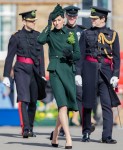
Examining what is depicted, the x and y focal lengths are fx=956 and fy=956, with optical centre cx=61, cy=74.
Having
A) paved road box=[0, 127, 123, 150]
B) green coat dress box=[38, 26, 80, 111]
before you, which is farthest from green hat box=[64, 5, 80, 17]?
green coat dress box=[38, 26, 80, 111]

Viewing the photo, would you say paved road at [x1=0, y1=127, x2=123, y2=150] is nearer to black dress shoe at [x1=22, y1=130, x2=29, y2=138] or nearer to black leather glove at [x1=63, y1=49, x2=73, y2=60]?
black dress shoe at [x1=22, y1=130, x2=29, y2=138]

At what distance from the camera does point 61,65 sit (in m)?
10.9

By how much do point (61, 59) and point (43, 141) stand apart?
162 cm

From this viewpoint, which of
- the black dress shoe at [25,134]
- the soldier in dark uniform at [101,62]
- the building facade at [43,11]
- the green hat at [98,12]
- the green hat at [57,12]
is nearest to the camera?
the green hat at [57,12]

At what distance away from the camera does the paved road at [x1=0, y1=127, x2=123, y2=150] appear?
11234mm

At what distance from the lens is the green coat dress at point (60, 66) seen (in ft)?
35.7

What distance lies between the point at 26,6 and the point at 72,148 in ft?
18.8

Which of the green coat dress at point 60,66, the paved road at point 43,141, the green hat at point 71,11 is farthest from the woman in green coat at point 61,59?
the green hat at point 71,11

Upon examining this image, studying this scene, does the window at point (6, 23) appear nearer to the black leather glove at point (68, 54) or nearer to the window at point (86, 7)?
the window at point (86, 7)

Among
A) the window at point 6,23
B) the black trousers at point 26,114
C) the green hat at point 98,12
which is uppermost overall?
the green hat at point 98,12

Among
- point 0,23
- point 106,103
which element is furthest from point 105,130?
point 0,23

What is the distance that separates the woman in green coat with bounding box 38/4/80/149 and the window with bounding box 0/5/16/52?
552 cm

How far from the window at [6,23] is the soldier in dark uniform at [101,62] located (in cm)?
469

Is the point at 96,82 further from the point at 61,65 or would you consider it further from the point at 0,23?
the point at 0,23
